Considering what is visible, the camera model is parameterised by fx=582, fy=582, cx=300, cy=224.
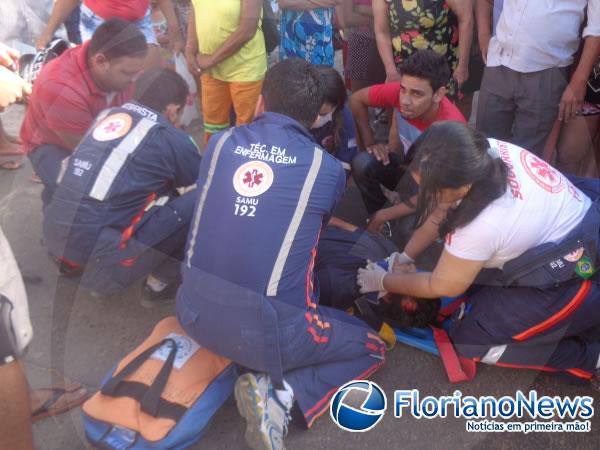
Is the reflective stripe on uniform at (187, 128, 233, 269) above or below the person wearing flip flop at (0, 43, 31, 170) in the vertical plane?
below

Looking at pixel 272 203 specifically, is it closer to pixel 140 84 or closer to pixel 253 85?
pixel 140 84

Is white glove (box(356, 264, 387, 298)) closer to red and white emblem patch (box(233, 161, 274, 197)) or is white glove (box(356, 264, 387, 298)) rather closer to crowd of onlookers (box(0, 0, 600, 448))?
crowd of onlookers (box(0, 0, 600, 448))

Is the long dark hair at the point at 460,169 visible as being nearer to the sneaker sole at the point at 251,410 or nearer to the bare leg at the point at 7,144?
the sneaker sole at the point at 251,410

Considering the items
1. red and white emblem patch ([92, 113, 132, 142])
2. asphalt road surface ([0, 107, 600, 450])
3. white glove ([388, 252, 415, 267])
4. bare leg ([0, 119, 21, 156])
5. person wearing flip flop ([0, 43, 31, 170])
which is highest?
person wearing flip flop ([0, 43, 31, 170])

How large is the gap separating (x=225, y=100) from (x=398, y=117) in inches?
48.3

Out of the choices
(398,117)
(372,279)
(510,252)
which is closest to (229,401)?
(372,279)

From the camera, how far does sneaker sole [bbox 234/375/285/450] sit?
2.13 metres

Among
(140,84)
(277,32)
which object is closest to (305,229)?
(140,84)

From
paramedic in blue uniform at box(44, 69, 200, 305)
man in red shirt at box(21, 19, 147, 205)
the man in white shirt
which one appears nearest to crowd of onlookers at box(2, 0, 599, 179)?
the man in white shirt

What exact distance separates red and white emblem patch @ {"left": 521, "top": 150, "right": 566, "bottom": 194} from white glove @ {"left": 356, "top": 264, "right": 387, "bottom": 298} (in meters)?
0.77

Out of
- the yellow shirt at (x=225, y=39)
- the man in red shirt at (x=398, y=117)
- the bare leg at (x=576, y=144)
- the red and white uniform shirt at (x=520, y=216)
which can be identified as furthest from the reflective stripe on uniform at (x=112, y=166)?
the bare leg at (x=576, y=144)

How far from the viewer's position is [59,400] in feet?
8.03

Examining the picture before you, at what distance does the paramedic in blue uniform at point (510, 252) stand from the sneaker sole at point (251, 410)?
772 mm

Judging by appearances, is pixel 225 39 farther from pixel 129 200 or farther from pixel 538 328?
pixel 538 328
